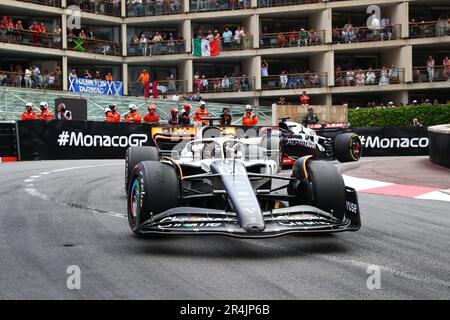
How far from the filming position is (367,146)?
1062 inches

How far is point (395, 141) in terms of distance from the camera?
26844 mm

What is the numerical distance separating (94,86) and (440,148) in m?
23.7

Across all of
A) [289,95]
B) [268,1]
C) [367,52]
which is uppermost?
[268,1]

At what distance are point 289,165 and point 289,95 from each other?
25.5 m

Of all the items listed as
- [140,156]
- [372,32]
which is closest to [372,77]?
[372,32]

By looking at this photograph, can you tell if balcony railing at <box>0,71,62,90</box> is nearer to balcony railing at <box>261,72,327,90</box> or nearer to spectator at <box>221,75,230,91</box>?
spectator at <box>221,75,230,91</box>

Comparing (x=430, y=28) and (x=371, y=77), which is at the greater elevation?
(x=430, y=28)

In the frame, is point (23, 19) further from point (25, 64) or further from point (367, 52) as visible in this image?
point (367, 52)

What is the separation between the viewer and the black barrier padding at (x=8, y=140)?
69.1 ft

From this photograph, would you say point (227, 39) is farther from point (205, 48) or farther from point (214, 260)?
point (214, 260)

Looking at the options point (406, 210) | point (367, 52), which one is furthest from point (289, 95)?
point (406, 210)

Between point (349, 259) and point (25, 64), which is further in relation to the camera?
point (25, 64)

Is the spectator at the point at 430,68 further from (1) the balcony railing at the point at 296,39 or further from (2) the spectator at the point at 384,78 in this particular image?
(1) the balcony railing at the point at 296,39

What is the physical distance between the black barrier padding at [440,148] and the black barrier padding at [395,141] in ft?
27.6
